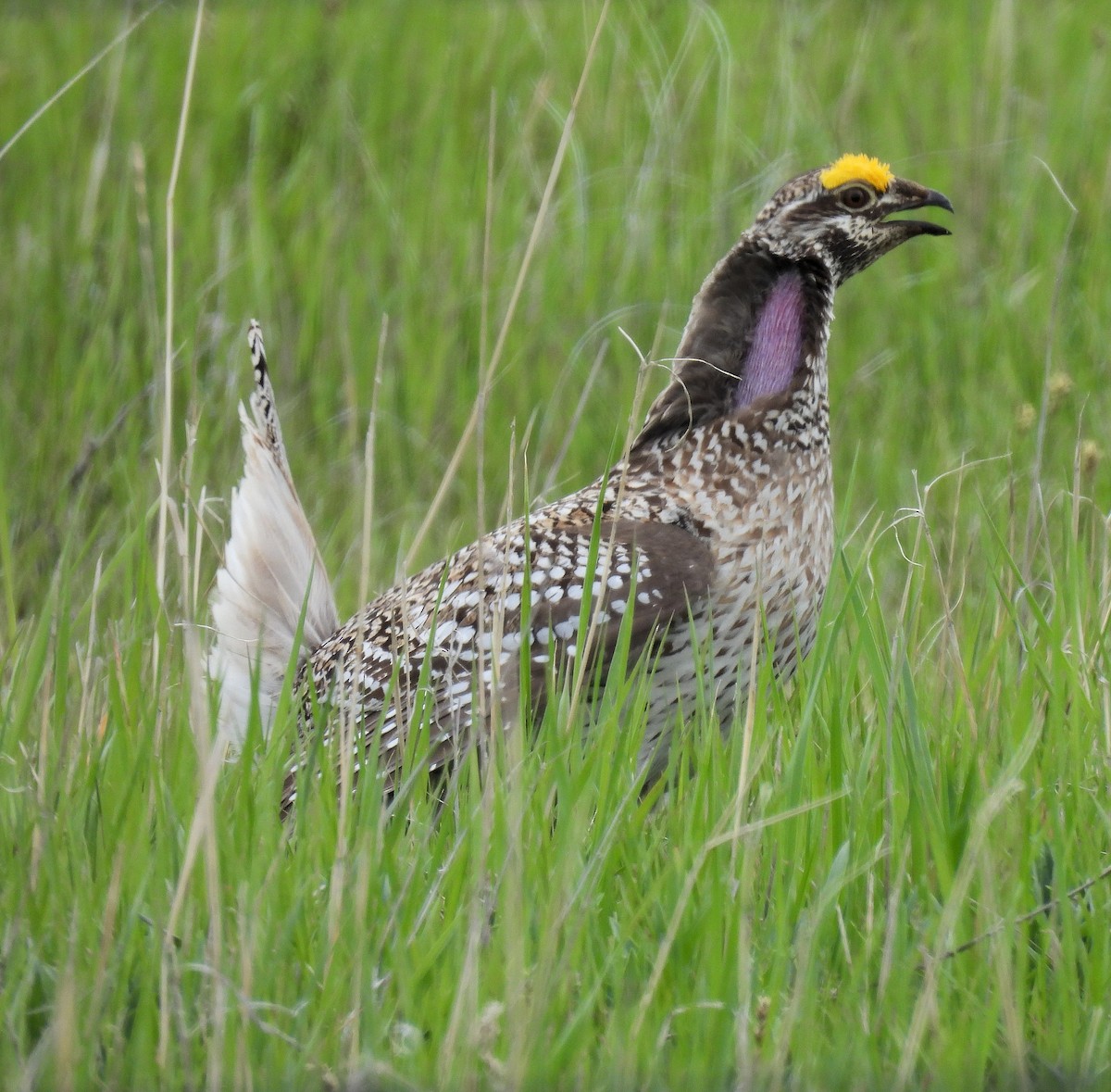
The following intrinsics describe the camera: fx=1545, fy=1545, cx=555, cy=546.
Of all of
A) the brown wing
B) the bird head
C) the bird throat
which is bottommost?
the brown wing

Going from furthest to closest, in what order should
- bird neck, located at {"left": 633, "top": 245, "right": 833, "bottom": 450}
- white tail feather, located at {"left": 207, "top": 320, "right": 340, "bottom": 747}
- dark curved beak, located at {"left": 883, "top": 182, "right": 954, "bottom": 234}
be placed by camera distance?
white tail feather, located at {"left": 207, "top": 320, "right": 340, "bottom": 747}, dark curved beak, located at {"left": 883, "top": 182, "right": 954, "bottom": 234}, bird neck, located at {"left": 633, "top": 245, "right": 833, "bottom": 450}

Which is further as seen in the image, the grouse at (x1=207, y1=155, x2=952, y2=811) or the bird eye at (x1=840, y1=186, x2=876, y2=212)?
the bird eye at (x1=840, y1=186, x2=876, y2=212)

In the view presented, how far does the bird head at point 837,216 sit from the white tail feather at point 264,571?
1.42 meters

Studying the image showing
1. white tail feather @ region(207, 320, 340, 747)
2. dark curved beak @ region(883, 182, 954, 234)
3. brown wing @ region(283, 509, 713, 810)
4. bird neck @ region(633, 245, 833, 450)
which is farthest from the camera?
white tail feather @ region(207, 320, 340, 747)

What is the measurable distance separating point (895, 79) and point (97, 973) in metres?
6.79

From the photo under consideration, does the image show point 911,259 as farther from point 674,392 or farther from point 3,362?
point 3,362

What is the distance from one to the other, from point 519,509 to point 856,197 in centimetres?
160

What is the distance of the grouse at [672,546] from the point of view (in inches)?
136

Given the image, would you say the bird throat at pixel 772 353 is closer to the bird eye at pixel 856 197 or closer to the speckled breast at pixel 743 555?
the speckled breast at pixel 743 555

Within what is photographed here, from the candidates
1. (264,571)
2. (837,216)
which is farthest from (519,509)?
(837,216)

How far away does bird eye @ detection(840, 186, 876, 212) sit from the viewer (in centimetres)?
399

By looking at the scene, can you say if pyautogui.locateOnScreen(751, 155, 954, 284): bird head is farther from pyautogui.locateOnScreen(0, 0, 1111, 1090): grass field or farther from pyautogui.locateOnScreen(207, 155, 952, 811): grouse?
pyautogui.locateOnScreen(0, 0, 1111, 1090): grass field

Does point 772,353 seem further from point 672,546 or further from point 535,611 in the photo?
point 535,611

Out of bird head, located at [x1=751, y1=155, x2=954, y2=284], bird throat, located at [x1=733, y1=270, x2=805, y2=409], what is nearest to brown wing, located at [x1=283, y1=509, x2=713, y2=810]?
bird throat, located at [x1=733, y1=270, x2=805, y2=409]
